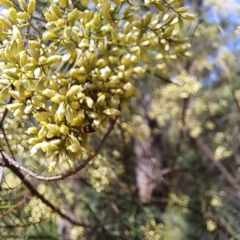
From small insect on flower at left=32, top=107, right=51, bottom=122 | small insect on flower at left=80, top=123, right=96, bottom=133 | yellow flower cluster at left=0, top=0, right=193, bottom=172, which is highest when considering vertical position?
yellow flower cluster at left=0, top=0, right=193, bottom=172

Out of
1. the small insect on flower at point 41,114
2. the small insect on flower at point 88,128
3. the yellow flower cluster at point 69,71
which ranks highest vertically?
the yellow flower cluster at point 69,71

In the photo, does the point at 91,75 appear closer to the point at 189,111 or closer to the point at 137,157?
the point at 137,157

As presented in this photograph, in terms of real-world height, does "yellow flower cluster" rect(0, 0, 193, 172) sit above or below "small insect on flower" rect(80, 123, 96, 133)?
above

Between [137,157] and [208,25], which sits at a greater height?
[208,25]

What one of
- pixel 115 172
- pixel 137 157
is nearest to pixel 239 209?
pixel 137 157

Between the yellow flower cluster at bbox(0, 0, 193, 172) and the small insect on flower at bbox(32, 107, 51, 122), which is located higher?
the yellow flower cluster at bbox(0, 0, 193, 172)

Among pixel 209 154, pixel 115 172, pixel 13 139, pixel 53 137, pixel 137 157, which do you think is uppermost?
pixel 53 137

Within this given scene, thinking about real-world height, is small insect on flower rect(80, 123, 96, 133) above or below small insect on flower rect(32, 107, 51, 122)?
below

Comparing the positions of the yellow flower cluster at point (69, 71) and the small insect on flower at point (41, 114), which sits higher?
the yellow flower cluster at point (69, 71)

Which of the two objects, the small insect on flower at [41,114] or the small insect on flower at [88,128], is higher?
the small insect on flower at [41,114]

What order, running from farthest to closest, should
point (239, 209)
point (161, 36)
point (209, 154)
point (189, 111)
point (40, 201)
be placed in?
point (209, 154) < point (189, 111) < point (239, 209) < point (40, 201) < point (161, 36)

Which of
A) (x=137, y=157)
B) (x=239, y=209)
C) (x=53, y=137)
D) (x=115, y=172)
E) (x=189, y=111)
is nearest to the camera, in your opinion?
(x=53, y=137)
